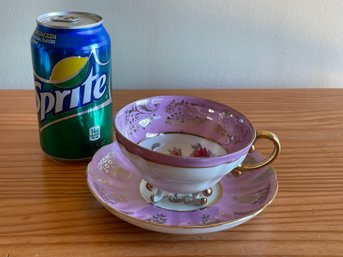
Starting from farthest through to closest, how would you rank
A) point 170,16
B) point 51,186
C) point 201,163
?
point 170,16 < point 51,186 < point 201,163

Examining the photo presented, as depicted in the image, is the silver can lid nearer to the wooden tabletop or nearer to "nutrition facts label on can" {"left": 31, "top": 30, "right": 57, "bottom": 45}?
"nutrition facts label on can" {"left": 31, "top": 30, "right": 57, "bottom": 45}

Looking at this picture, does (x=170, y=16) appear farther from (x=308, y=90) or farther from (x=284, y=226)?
(x=284, y=226)

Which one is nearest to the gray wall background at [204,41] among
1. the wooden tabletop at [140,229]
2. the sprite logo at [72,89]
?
the wooden tabletop at [140,229]

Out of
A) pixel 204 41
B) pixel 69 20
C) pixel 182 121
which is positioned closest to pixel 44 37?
pixel 69 20

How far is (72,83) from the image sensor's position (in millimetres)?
504

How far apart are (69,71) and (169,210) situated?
186 millimetres

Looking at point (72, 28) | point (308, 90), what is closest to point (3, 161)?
point (72, 28)

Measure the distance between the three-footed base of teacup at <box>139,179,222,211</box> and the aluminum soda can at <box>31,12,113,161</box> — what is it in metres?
0.10

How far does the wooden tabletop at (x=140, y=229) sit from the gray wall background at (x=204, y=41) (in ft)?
0.44

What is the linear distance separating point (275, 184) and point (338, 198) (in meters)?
0.08

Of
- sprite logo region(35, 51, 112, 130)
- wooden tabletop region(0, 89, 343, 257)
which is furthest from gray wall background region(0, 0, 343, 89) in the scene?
sprite logo region(35, 51, 112, 130)

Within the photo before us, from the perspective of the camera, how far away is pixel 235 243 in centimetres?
43

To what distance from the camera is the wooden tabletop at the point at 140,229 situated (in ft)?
1.39

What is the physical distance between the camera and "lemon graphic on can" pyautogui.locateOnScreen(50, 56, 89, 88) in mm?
493
